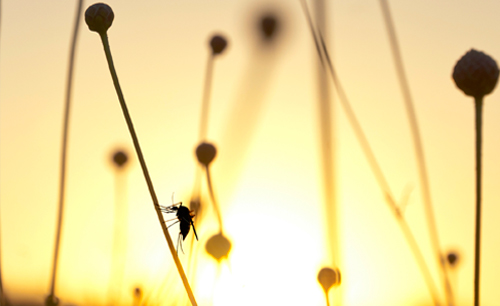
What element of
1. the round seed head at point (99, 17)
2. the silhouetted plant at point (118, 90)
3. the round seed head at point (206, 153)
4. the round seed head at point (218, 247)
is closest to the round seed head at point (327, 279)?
the round seed head at point (218, 247)

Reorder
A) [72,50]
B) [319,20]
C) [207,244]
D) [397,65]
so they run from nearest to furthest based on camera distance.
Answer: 1. [319,20]
2. [72,50]
3. [397,65]
4. [207,244]

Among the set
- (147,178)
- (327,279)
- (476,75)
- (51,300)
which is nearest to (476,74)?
(476,75)

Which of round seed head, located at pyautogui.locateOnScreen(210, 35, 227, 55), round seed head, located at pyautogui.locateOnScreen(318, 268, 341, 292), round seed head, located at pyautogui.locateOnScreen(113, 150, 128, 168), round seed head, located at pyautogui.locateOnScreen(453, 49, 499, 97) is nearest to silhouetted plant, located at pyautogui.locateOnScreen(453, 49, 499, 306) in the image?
round seed head, located at pyautogui.locateOnScreen(453, 49, 499, 97)

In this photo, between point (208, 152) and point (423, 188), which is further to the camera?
point (208, 152)

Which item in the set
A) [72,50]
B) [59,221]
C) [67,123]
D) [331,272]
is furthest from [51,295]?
[331,272]

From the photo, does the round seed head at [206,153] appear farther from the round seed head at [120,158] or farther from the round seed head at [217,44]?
the round seed head at [120,158]

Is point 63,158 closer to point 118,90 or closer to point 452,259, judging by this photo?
point 118,90

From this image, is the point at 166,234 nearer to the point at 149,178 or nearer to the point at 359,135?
the point at 149,178

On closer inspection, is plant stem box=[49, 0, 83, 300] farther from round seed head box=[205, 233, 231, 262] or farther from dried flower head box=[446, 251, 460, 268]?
dried flower head box=[446, 251, 460, 268]
